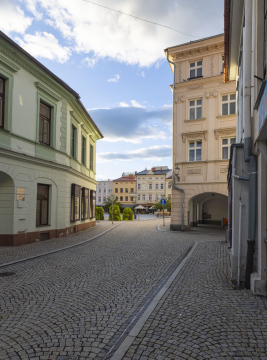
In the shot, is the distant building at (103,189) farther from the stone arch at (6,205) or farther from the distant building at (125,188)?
the stone arch at (6,205)

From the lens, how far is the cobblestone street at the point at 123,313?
353 centimetres

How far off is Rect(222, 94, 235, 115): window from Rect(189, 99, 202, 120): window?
5.16 feet

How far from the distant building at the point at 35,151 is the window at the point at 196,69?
797 cm

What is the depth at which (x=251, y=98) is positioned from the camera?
22.2 feet

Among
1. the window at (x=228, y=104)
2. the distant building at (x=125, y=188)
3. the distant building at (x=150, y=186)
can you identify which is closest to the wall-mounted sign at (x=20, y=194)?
the window at (x=228, y=104)

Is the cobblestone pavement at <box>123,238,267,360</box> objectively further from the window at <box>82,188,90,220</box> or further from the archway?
the archway

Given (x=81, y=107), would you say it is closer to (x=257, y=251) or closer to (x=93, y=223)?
(x=93, y=223)

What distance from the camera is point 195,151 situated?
1980 cm

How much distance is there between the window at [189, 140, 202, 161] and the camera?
19688mm

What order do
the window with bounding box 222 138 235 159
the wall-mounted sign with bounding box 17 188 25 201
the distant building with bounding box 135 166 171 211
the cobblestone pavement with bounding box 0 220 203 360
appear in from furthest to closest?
the distant building with bounding box 135 166 171 211
the window with bounding box 222 138 235 159
the wall-mounted sign with bounding box 17 188 25 201
the cobblestone pavement with bounding box 0 220 203 360

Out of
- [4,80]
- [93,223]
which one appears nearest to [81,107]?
[4,80]

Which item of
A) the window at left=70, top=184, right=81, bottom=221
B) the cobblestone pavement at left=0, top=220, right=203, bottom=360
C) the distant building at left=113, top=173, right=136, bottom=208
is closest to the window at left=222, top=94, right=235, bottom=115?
the window at left=70, top=184, right=81, bottom=221

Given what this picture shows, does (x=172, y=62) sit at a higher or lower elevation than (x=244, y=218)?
higher

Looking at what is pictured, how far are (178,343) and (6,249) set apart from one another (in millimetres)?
9181
